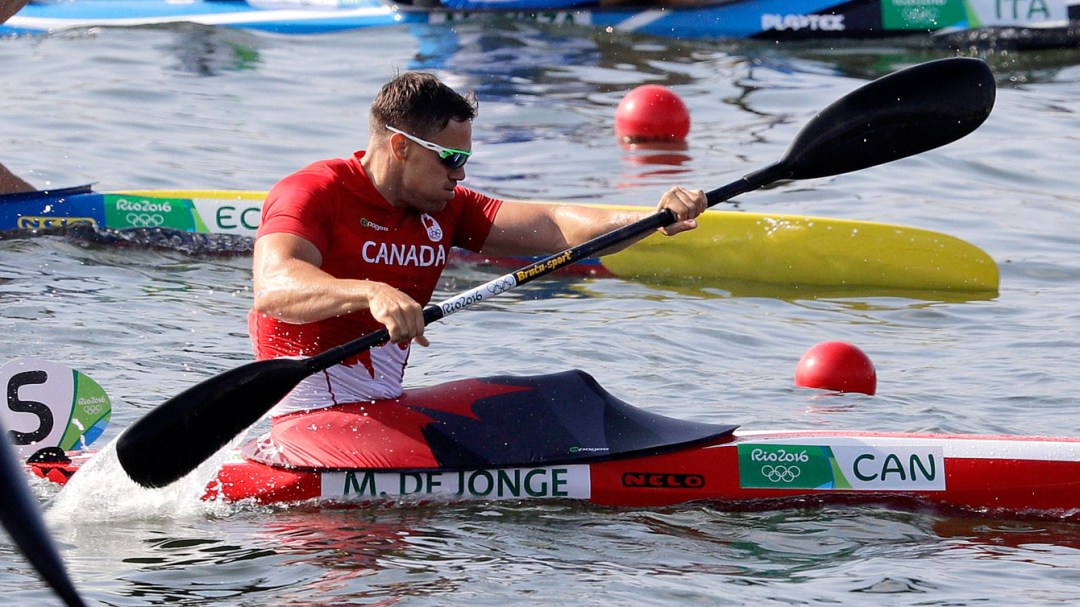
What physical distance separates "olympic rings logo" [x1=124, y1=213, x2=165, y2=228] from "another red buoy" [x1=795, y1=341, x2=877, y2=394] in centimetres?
387

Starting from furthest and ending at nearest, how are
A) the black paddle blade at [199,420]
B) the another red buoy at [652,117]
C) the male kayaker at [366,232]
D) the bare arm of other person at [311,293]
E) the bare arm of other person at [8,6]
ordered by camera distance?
1. the another red buoy at [652,117]
2. the bare arm of other person at [8,6]
3. the male kayaker at [366,232]
4. the black paddle blade at [199,420]
5. the bare arm of other person at [311,293]

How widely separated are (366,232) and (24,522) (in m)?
2.64

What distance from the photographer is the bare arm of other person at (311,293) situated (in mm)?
3822

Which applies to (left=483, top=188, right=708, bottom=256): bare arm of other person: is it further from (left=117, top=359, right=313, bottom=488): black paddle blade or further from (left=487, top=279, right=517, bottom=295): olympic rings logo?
(left=117, top=359, right=313, bottom=488): black paddle blade

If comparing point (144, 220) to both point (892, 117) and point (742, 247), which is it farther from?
point (892, 117)

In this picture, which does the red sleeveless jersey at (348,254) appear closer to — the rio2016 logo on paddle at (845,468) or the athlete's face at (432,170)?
the athlete's face at (432,170)

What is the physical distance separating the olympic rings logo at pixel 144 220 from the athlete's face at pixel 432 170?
4174 millimetres

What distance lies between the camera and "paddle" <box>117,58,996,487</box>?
4.00m

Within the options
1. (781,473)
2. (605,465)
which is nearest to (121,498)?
(605,465)

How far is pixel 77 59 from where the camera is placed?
13.8 metres

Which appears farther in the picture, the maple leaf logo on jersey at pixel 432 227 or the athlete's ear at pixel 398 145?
the maple leaf logo on jersey at pixel 432 227

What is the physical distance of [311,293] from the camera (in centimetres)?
397

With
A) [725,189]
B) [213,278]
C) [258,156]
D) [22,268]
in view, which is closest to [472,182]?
[258,156]

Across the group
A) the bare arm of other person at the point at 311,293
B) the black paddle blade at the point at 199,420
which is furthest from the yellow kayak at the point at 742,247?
the black paddle blade at the point at 199,420
